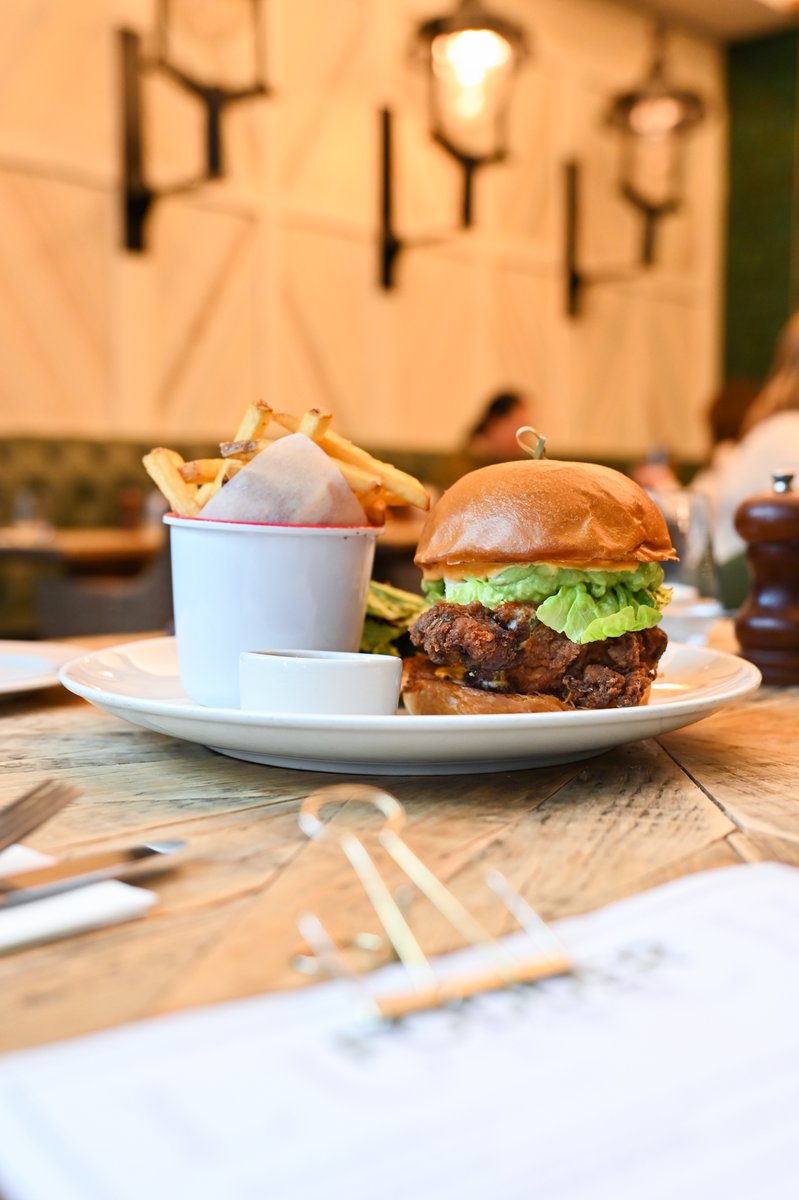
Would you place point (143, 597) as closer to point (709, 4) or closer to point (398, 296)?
point (398, 296)

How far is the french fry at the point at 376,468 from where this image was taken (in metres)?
1.20

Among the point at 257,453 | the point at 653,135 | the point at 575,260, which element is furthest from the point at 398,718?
the point at 575,260

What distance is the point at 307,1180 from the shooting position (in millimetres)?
405

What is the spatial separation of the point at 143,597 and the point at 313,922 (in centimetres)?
409

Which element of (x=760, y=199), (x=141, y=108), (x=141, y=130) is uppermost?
(x=760, y=199)

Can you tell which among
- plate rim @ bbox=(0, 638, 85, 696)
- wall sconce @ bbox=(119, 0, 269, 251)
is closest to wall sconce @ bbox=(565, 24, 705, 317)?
wall sconce @ bbox=(119, 0, 269, 251)

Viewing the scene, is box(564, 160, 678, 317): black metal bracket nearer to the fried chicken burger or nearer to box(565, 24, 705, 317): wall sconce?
box(565, 24, 705, 317): wall sconce

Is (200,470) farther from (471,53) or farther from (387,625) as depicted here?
(471,53)

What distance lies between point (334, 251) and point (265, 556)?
22.4 ft

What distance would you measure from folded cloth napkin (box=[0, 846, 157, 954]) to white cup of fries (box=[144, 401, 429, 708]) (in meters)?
0.43

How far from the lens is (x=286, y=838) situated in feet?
2.67

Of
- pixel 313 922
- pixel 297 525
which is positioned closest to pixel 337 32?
pixel 297 525

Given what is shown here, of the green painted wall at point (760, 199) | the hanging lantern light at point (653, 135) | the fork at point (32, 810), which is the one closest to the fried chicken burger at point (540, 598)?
the fork at point (32, 810)

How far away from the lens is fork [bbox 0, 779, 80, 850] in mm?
750
